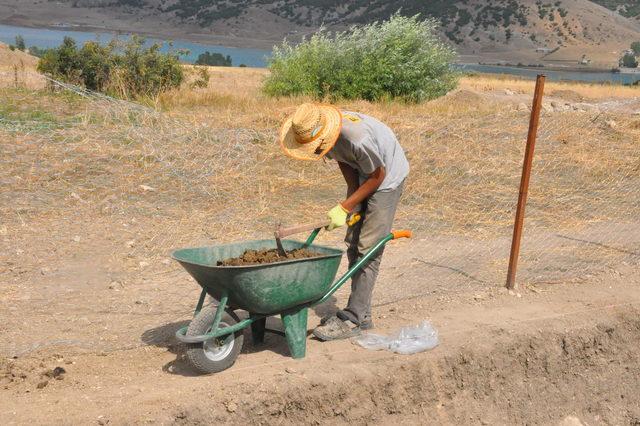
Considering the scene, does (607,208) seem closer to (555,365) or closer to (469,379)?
(555,365)

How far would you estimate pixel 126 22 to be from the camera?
10888 cm

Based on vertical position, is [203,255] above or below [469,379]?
above

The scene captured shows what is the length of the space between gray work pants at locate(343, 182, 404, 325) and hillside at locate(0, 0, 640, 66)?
8399 centimetres

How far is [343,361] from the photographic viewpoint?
206 inches

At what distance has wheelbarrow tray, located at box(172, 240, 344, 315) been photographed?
185 inches

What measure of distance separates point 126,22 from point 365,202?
10935 centimetres

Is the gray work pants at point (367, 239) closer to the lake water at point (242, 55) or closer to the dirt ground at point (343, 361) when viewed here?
the dirt ground at point (343, 361)

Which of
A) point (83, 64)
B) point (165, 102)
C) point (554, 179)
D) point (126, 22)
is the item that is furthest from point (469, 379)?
point (126, 22)

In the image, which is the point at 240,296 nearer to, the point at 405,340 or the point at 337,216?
the point at 337,216

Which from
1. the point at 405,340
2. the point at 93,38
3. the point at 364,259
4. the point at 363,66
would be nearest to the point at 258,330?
the point at 364,259

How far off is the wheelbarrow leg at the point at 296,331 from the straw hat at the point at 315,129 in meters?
0.97

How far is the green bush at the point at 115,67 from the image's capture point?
17016 mm

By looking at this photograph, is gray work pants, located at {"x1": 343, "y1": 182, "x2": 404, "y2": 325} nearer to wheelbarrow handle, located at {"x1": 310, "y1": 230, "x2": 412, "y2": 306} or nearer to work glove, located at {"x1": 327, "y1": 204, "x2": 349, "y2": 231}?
wheelbarrow handle, located at {"x1": 310, "y1": 230, "x2": 412, "y2": 306}

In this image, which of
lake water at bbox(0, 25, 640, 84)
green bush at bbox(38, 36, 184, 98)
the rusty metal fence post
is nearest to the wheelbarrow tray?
the rusty metal fence post
